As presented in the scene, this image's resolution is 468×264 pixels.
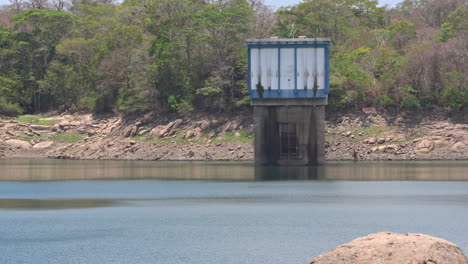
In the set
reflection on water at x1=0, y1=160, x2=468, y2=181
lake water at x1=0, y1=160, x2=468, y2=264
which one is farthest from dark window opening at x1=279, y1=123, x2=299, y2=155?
lake water at x1=0, y1=160, x2=468, y2=264

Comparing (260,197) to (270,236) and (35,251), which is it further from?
(35,251)

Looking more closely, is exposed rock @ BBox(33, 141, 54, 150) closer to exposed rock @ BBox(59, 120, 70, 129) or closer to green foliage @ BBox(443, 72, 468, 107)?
exposed rock @ BBox(59, 120, 70, 129)

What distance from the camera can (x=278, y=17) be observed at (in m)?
105

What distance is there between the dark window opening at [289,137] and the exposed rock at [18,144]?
40739mm

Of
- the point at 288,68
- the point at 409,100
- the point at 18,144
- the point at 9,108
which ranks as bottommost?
the point at 18,144

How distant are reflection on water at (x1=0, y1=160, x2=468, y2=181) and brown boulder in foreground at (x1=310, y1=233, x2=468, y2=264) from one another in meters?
40.2

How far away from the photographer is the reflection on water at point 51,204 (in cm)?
4147

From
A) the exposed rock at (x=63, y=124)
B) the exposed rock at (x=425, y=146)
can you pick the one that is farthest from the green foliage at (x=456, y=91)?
the exposed rock at (x=63, y=124)

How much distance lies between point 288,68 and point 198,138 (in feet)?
76.1

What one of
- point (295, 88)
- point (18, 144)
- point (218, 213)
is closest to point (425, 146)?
point (295, 88)

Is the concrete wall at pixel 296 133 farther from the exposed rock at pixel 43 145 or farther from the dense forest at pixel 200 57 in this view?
the exposed rock at pixel 43 145

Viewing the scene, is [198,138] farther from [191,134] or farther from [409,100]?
[409,100]

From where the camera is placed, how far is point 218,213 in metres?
38.3

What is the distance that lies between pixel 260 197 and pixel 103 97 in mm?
65020
